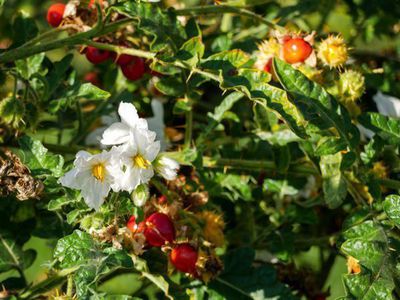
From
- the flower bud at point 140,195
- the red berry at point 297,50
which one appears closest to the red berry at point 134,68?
the red berry at point 297,50

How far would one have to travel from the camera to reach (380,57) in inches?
85.1

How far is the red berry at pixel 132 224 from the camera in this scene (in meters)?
1.45

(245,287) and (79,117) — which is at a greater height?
(79,117)

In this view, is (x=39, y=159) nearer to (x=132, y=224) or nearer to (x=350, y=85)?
(x=132, y=224)

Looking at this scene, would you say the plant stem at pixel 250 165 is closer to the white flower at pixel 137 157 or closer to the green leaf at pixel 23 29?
the white flower at pixel 137 157

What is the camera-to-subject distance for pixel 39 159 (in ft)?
4.67

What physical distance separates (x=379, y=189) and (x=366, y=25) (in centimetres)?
78

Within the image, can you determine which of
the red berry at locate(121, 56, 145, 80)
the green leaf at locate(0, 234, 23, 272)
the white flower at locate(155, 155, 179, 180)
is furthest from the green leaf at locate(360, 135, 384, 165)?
the green leaf at locate(0, 234, 23, 272)

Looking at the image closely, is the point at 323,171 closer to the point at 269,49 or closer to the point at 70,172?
the point at 269,49

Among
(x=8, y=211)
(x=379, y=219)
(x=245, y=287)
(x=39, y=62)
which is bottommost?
(x=245, y=287)

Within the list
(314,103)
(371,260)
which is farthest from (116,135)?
(371,260)

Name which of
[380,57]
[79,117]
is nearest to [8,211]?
[79,117]

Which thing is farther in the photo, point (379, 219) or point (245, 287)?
point (245, 287)

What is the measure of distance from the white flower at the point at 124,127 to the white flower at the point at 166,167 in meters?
0.08
